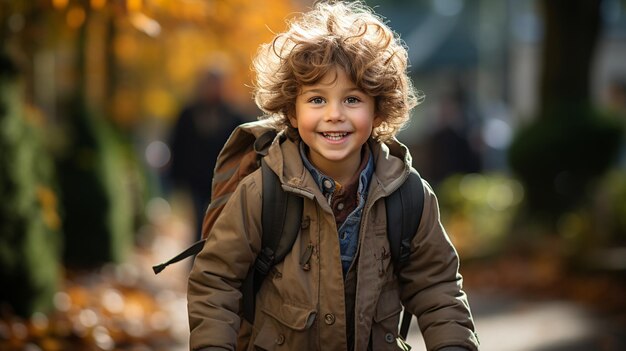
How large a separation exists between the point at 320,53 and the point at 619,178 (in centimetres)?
958

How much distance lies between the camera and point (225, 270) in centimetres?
403

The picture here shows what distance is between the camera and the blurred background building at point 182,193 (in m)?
7.90

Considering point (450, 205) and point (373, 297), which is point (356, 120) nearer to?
point (373, 297)

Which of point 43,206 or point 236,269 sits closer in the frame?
point 236,269

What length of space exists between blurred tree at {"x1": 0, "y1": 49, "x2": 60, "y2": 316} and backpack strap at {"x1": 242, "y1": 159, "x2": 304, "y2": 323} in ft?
13.0

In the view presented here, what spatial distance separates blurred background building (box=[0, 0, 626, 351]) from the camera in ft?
25.9

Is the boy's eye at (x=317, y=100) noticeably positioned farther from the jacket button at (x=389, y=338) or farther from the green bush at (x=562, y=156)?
the green bush at (x=562, y=156)

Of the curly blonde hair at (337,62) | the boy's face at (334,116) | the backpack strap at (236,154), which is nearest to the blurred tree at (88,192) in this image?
the backpack strap at (236,154)

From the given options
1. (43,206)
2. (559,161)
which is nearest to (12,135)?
(43,206)

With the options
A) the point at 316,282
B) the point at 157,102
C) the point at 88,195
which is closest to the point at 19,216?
the point at 88,195

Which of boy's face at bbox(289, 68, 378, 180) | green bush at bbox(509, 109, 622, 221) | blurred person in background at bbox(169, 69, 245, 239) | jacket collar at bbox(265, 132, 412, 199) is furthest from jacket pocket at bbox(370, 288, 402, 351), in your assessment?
green bush at bbox(509, 109, 622, 221)

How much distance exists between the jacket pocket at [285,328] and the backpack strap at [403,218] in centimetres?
37

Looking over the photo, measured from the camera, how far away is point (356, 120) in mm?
4141

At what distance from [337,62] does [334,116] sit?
189mm
